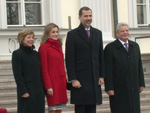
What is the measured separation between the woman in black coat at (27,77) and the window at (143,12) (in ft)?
20.6

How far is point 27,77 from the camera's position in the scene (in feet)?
20.0

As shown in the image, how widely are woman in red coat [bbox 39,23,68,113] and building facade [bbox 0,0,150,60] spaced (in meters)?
3.60

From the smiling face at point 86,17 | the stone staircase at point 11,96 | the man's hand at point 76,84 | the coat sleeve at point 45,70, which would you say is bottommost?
the stone staircase at point 11,96

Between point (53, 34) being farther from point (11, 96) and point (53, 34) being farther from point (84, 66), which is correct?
point (11, 96)

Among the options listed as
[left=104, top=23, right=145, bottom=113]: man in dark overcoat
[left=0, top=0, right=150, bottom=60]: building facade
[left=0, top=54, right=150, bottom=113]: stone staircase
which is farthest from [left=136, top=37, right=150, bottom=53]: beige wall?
[left=104, top=23, right=145, bottom=113]: man in dark overcoat

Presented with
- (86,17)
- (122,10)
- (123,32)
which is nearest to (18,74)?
(86,17)

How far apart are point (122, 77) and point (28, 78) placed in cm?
132

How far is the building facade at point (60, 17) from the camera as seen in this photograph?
9.98m

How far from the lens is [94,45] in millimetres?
6305

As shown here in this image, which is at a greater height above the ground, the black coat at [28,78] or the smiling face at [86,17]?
the smiling face at [86,17]

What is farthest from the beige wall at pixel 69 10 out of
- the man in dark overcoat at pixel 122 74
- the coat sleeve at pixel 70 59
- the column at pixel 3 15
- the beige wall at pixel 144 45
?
the coat sleeve at pixel 70 59

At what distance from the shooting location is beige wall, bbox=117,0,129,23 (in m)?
11.6

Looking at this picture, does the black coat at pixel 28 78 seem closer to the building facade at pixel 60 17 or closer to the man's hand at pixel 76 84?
the man's hand at pixel 76 84

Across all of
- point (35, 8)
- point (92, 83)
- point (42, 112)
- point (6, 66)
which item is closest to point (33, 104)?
point (42, 112)
